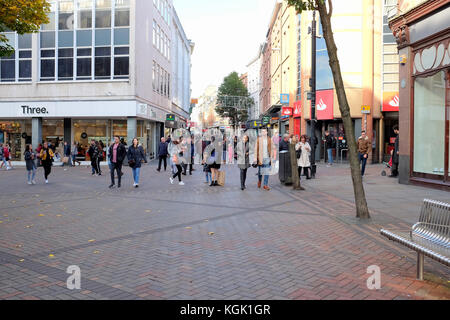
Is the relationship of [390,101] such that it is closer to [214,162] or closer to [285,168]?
[285,168]

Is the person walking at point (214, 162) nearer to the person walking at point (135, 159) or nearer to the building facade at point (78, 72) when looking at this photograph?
the person walking at point (135, 159)

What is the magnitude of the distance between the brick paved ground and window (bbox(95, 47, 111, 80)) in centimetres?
1884

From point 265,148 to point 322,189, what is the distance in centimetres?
220

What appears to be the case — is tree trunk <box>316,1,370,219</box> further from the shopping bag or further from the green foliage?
the green foliage

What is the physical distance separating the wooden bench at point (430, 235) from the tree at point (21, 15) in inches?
404

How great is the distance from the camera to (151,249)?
622 centimetres

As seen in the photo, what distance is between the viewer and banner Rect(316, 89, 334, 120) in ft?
91.7

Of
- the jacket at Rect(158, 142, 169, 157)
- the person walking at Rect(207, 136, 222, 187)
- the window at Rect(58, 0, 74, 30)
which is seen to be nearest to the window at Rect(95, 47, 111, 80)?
the window at Rect(58, 0, 74, 30)

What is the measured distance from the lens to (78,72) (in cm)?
2941

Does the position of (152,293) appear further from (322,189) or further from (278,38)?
(278,38)

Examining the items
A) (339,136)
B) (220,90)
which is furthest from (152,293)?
(220,90)

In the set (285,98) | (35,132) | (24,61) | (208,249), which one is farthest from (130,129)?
(208,249)

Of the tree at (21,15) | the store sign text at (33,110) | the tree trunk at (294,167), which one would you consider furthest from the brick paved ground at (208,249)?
the store sign text at (33,110)

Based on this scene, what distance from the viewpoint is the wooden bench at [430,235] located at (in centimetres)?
466
